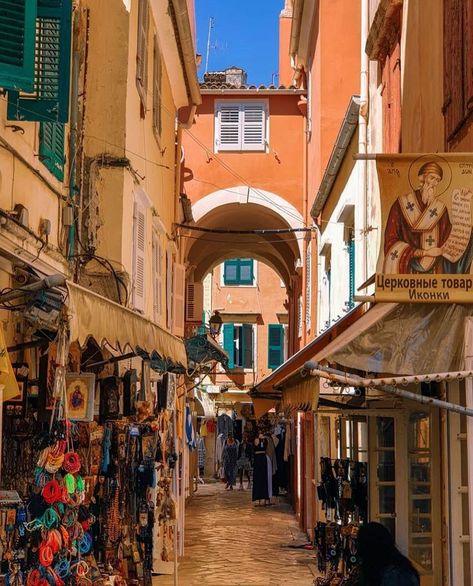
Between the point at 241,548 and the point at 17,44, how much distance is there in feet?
45.8

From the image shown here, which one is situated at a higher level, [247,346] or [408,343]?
[247,346]

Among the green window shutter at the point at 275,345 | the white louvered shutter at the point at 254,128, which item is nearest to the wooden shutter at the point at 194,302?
the white louvered shutter at the point at 254,128

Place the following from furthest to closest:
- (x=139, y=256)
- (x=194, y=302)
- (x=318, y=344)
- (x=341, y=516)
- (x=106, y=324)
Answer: (x=194, y=302), (x=139, y=256), (x=341, y=516), (x=318, y=344), (x=106, y=324)

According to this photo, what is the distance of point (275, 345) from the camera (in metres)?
46.2

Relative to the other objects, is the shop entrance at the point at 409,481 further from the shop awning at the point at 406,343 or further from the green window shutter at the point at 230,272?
the green window shutter at the point at 230,272

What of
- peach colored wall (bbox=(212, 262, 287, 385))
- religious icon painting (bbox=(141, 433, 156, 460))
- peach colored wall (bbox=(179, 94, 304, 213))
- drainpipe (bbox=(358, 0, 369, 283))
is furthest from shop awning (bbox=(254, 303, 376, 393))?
peach colored wall (bbox=(212, 262, 287, 385))

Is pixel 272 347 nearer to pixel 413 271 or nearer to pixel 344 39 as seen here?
pixel 344 39

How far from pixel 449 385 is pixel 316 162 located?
46.2 ft

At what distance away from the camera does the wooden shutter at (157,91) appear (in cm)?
1493

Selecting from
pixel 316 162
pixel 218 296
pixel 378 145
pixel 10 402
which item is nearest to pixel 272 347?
pixel 218 296

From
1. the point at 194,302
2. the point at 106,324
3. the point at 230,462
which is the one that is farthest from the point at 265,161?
the point at 106,324

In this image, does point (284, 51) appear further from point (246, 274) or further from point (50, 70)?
point (50, 70)

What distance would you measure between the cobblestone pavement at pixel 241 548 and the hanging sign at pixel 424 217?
901 centimetres

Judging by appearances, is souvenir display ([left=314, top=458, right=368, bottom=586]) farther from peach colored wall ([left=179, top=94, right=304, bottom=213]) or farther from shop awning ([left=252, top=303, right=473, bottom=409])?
peach colored wall ([left=179, top=94, right=304, bottom=213])
